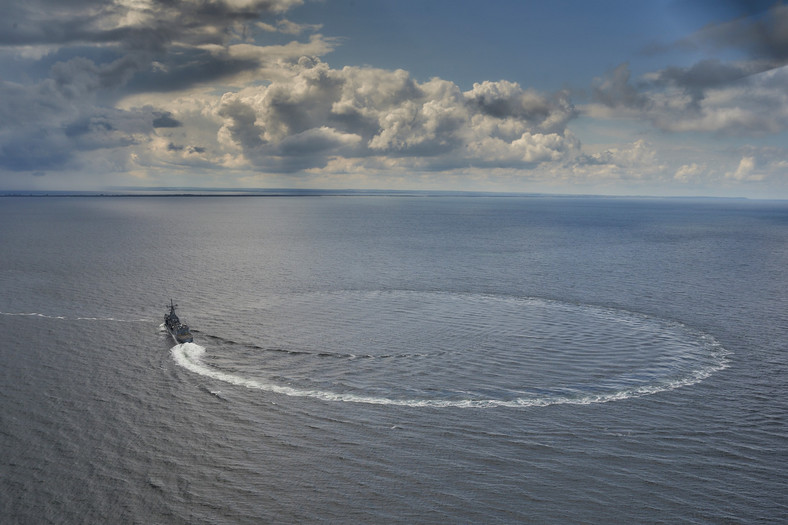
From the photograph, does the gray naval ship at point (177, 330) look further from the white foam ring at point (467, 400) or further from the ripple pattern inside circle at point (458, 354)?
the white foam ring at point (467, 400)

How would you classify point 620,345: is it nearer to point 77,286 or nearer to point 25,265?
point 77,286

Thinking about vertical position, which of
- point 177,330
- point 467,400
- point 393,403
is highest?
point 177,330

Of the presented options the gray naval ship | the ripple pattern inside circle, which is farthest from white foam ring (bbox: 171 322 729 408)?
the gray naval ship

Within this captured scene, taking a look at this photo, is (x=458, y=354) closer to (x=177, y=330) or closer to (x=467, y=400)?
(x=467, y=400)

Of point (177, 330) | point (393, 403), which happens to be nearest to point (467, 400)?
point (393, 403)

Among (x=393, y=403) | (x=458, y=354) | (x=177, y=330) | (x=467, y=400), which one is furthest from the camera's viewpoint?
(x=177, y=330)

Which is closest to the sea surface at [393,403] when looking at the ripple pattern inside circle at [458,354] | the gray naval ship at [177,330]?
the ripple pattern inside circle at [458,354]
